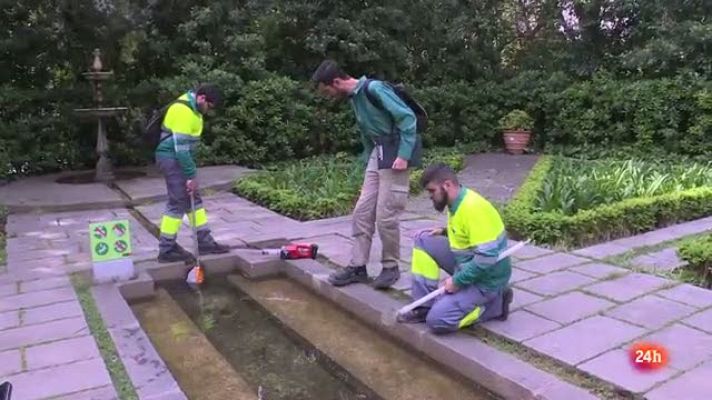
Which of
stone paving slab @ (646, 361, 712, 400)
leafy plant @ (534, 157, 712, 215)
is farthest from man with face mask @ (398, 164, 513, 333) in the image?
leafy plant @ (534, 157, 712, 215)

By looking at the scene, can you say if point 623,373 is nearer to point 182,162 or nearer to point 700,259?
point 700,259

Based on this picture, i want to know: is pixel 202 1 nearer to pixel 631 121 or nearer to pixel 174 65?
pixel 174 65

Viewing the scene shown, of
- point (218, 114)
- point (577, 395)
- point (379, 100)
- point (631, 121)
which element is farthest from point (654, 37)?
point (577, 395)

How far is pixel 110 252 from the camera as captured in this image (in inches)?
163

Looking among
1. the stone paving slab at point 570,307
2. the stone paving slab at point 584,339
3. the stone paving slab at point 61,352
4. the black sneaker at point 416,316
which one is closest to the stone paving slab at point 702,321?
the stone paving slab at point 584,339

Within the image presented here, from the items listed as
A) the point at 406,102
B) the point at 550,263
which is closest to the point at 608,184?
the point at 550,263

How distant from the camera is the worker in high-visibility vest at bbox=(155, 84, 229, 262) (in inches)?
→ 172

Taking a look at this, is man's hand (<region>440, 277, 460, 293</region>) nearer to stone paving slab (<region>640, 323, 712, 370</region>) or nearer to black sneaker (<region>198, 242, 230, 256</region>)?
stone paving slab (<region>640, 323, 712, 370</region>)

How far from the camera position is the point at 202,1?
9820 millimetres

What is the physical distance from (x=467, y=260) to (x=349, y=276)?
3.47 feet

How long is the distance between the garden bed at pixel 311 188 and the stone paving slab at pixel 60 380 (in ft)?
10.9

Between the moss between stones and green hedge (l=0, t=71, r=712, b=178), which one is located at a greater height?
green hedge (l=0, t=71, r=712, b=178)

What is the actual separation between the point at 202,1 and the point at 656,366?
29.2 feet

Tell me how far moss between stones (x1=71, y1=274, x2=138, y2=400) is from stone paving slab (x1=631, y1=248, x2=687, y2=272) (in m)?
3.25
